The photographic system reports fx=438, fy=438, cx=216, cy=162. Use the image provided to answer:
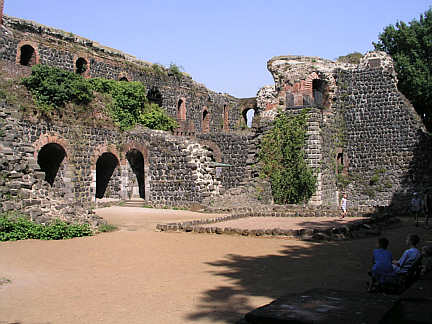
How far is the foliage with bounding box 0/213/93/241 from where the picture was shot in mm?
10141

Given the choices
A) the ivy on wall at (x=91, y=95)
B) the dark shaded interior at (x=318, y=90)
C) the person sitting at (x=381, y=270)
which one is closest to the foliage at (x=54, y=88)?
the ivy on wall at (x=91, y=95)

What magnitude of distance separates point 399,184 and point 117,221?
14553 mm

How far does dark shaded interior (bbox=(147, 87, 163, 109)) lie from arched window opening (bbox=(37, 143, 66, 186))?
11.4m

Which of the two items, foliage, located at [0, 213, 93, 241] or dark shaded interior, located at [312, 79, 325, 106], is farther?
dark shaded interior, located at [312, 79, 325, 106]

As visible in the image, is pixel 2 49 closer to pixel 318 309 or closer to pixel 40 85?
pixel 40 85

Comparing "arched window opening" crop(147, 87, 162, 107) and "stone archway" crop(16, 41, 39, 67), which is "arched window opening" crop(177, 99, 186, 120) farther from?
"stone archway" crop(16, 41, 39, 67)

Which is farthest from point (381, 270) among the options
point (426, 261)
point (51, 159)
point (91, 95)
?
point (91, 95)

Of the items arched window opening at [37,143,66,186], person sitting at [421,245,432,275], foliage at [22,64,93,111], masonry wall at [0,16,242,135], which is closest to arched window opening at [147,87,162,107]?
masonry wall at [0,16,242,135]

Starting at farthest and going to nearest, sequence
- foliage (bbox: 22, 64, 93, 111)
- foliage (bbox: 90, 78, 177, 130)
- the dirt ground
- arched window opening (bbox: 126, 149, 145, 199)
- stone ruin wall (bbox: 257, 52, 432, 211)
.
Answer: arched window opening (bbox: 126, 149, 145, 199) → foliage (bbox: 90, 78, 177, 130) → stone ruin wall (bbox: 257, 52, 432, 211) → foliage (bbox: 22, 64, 93, 111) → the dirt ground

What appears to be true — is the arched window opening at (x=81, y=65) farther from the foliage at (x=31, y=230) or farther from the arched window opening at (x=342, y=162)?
the foliage at (x=31, y=230)

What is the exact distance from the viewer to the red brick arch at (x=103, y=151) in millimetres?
19531

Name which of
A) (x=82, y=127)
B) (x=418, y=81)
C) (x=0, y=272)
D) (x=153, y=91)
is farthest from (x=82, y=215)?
(x=418, y=81)

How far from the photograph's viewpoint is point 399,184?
21906 millimetres

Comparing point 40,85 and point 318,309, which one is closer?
point 318,309
